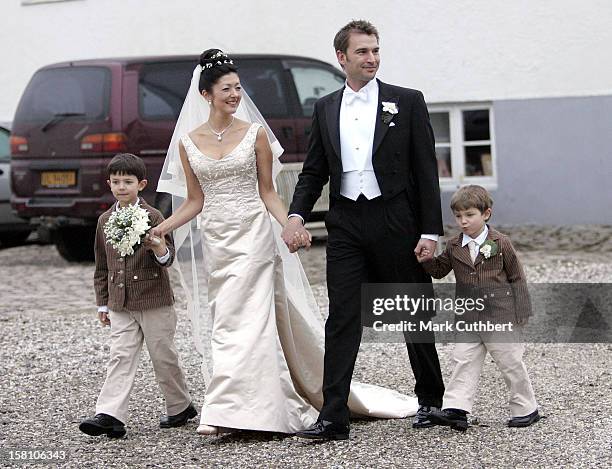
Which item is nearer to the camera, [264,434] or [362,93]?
[362,93]

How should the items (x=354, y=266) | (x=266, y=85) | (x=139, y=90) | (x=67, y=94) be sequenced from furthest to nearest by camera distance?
(x=266, y=85)
(x=67, y=94)
(x=139, y=90)
(x=354, y=266)

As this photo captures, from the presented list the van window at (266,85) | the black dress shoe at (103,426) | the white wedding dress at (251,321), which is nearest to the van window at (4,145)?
the van window at (266,85)

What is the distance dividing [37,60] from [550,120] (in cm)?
698

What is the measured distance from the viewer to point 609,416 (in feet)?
21.3

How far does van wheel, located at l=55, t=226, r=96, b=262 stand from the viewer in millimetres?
14430

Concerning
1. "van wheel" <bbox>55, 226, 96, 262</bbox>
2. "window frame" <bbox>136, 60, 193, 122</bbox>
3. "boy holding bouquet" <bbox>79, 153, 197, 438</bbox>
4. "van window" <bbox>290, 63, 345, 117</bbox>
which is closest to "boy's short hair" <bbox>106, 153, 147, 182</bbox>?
"boy holding bouquet" <bbox>79, 153, 197, 438</bbox>

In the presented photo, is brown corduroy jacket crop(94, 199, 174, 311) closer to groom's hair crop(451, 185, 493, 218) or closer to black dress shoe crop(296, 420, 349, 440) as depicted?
black dress shoe crop(296, 420, 349, 440)

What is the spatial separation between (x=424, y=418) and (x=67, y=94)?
8248 millimetres

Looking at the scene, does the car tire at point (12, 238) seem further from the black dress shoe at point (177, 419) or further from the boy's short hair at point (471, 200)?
the boy's short hair at point (471, 200)

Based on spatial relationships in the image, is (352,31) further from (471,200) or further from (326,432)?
(326,432)

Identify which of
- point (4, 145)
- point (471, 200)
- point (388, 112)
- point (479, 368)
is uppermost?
point (4, 145)

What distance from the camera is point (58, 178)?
13469 mm

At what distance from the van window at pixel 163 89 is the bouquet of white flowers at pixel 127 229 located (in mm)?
6901

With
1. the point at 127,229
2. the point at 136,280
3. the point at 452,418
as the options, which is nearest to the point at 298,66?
the point at 136,280
